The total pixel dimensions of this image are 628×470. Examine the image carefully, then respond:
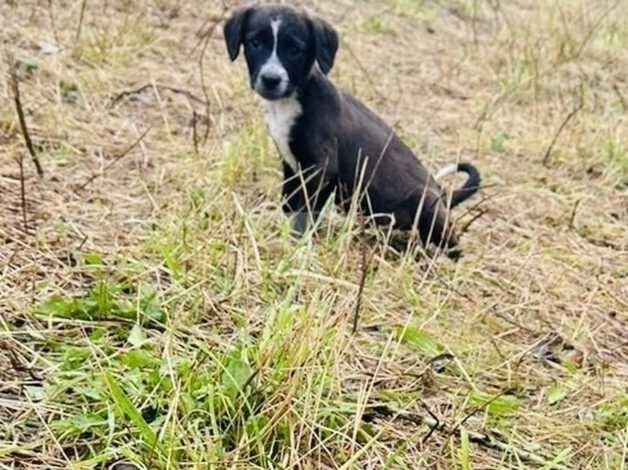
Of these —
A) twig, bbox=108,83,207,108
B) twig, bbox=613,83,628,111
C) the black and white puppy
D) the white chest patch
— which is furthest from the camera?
twig, bbox=613,83,628,111

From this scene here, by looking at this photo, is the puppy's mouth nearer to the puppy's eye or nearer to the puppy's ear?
the puppy's eye

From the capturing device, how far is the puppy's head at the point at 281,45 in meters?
3.66

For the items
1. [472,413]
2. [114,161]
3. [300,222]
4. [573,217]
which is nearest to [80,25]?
[114,161]

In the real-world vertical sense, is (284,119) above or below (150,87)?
above

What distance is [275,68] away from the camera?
3.65m

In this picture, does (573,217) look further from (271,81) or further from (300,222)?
(271,81)

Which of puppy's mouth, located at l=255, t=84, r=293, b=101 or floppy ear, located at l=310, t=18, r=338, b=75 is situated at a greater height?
floppy ear, located at l=310, t=18, r=338, b=75

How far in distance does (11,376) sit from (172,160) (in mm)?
1978

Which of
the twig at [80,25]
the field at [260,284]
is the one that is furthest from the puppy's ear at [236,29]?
the twig at [80,25]

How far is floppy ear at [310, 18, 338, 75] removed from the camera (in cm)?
371

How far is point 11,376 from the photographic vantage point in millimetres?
2215

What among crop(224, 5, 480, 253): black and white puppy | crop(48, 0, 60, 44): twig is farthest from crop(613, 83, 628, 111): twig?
crop(48, 0, 60, 44): twig

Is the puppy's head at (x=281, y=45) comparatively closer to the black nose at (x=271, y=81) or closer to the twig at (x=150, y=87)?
the black nose at (x=271, y=81)

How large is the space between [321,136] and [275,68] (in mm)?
337
